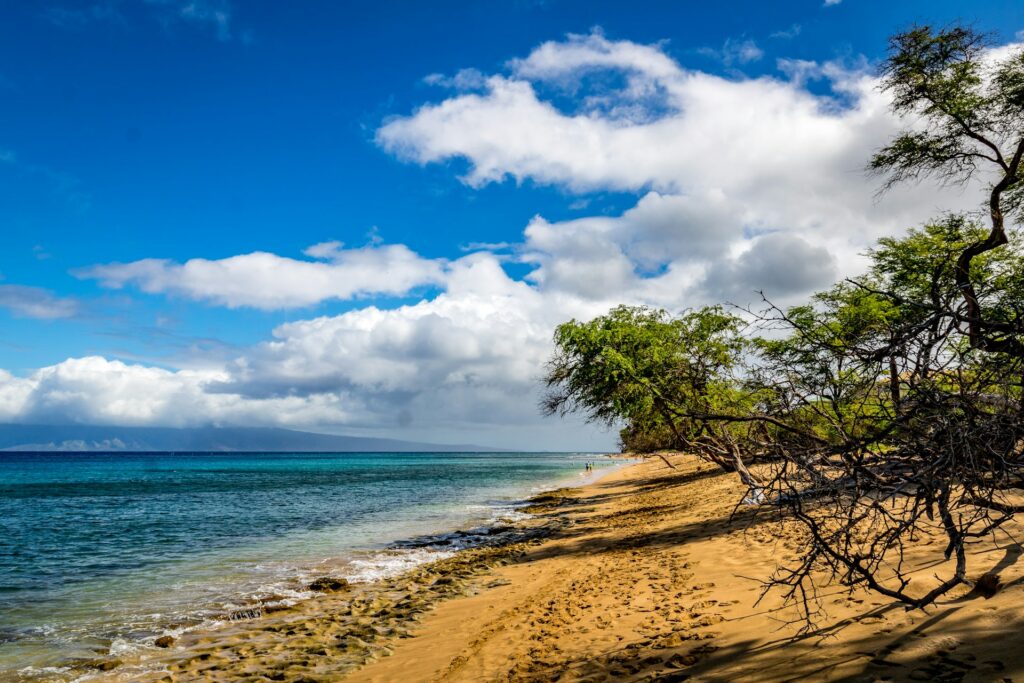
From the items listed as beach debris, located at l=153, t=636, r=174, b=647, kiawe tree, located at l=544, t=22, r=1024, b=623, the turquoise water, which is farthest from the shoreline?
kiawe tree, located at l=544, t=22, r=1024, b=623

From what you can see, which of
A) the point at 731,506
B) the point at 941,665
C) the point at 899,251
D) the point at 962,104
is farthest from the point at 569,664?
the point at 899,251

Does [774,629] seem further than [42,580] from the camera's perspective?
No

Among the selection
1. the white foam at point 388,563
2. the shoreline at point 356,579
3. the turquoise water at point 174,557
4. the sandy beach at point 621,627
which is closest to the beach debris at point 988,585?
the sandy beach at point 621,627

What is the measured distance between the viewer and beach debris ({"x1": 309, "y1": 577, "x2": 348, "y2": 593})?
1424cm

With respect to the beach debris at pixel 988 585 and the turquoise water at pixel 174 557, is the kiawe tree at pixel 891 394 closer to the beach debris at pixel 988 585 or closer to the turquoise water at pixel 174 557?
the beach debris at pixel 988 585

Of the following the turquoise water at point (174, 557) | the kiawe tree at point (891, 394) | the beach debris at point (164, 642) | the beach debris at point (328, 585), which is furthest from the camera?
the beach debris at point (328, 585)

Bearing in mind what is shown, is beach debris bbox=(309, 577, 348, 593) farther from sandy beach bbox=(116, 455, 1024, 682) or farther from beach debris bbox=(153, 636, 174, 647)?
beach debris bbox=(153, 636, 174, 647)

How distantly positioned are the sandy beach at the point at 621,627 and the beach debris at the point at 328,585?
14.0 inches

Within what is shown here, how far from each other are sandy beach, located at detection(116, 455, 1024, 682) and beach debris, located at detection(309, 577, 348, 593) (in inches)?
14.0

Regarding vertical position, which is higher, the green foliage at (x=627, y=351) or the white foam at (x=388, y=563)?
the green foliage at (x=627, y=351)

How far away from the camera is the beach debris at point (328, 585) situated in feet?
46.7

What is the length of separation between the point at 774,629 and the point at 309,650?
24.5 ft

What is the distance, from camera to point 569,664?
24.2 feet

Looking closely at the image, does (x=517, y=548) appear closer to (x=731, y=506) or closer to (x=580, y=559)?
(x=580, y=559)
